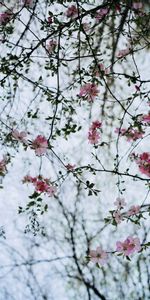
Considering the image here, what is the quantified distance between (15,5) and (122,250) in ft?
8.99

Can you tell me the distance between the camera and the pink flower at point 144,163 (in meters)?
3.58

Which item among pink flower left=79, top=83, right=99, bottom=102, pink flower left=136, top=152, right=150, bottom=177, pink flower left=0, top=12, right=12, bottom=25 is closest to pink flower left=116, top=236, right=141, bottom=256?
pink flower left=136, top=152, right=150, bottom=177

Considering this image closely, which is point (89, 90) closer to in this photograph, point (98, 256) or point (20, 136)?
point (20, 136)

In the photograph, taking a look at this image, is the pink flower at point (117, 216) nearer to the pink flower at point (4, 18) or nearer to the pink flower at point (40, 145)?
the pink flower at point (40, 145)

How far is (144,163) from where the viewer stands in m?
3.62

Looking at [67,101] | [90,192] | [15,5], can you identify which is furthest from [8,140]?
[15,5]


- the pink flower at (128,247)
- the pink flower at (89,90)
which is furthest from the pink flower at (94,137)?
the pink flower at (128,247)

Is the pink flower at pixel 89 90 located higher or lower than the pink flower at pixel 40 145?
higher

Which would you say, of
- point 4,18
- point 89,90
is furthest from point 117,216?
point 4,18

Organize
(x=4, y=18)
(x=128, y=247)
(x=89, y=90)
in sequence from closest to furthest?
(x=128, y=247) < (x=89, y=90) < (x=4, y=18)

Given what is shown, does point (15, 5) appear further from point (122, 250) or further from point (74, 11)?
point (122, 250)

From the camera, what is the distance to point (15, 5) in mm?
4105

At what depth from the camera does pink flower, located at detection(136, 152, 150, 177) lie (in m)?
3.58

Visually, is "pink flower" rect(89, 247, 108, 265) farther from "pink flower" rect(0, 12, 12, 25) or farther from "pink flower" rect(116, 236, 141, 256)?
"pink flower" rect(0, 12, 12, 25)
